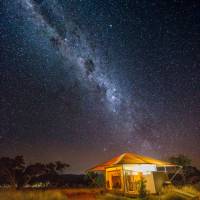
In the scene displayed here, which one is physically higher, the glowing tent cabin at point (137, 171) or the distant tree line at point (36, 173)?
the distant tree line at point (36, 173)

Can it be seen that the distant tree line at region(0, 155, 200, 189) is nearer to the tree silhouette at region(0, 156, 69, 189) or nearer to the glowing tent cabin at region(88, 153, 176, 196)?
the tree silhouette at region(0, 156, 69, 189)

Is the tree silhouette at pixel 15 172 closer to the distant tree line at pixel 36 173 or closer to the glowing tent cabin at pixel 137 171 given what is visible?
the distant tree line at pixel 36 173

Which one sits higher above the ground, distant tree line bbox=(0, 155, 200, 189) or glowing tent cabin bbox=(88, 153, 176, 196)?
distant tree line bbox=(0, 155, 200, 189)

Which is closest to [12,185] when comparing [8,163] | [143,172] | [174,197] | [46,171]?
[8,163]

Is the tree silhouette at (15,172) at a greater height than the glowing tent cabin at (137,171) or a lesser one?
greater

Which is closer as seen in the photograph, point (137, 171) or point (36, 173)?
point (137, 171)

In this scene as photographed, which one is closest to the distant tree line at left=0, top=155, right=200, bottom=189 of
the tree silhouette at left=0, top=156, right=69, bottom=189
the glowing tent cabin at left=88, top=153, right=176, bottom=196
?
the tree silhouette at left=0, top=156, right=69, bottom=189

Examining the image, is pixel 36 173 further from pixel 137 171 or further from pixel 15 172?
pixel 137 171

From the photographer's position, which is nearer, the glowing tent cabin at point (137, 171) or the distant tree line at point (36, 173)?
the glowing tent cabin at point (137, 171)

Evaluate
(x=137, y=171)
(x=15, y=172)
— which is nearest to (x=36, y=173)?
(x=15, y=172)

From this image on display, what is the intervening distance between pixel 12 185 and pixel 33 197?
20.0m

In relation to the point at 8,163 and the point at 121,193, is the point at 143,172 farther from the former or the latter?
the point at 8,163

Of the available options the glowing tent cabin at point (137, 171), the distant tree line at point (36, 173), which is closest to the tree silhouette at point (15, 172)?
the distant tree line at point (36, 173)

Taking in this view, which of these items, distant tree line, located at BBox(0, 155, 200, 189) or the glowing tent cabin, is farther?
distant tree line, located at BBox(0, 155, 200, 189)
